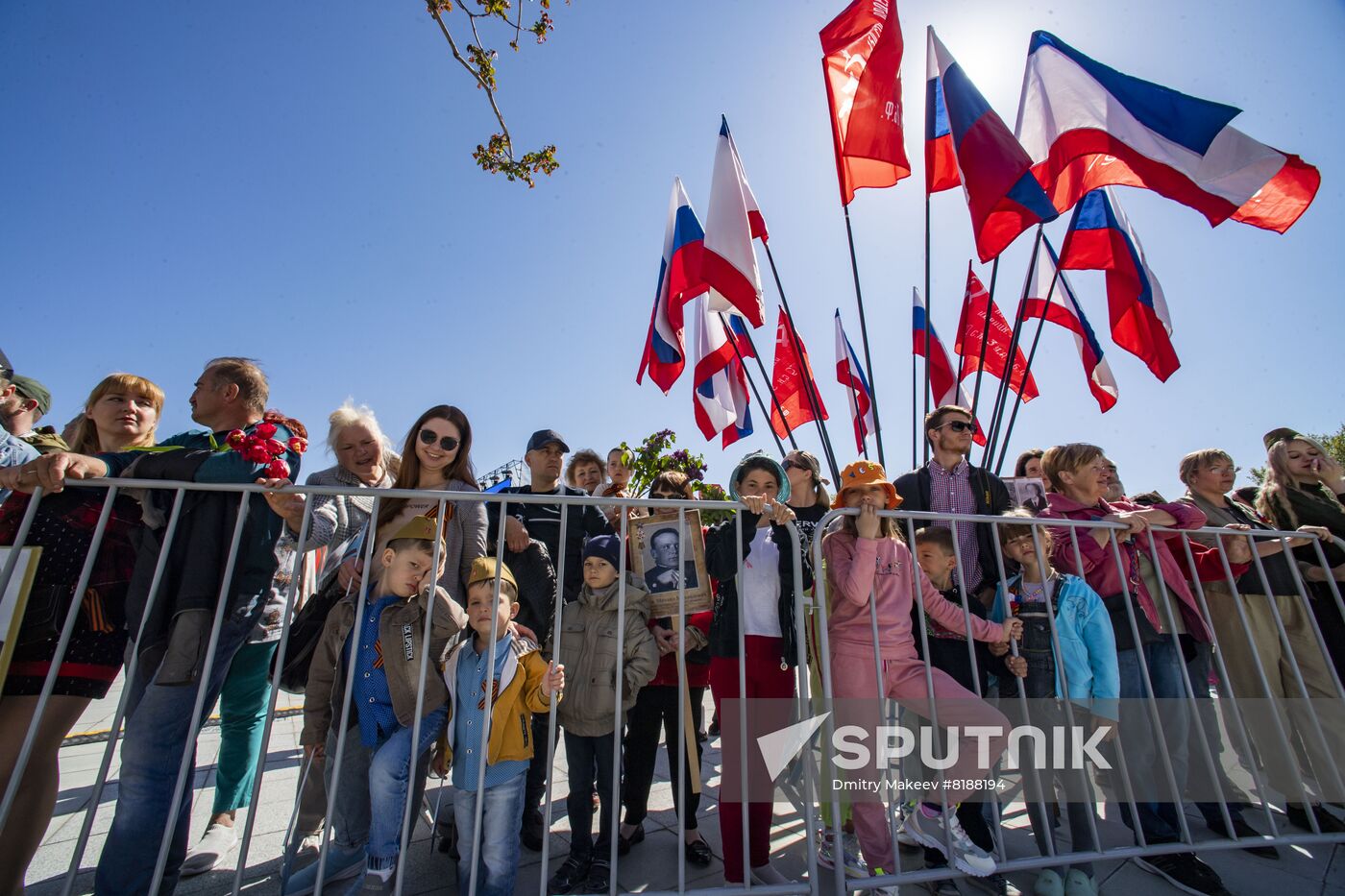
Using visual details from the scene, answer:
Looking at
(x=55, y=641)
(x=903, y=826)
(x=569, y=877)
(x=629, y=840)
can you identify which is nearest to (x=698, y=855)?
(x=629, y=840)

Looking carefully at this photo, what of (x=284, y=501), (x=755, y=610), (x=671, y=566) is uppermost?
(x=284, y=501)

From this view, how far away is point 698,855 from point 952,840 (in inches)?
42.4

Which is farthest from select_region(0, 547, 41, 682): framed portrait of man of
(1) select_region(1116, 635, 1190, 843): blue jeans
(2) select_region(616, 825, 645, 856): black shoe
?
(1) select_region(1116, 635, 1190, 843): blue jeans

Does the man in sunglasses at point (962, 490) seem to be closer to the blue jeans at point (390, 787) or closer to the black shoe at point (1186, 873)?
the black shoe at point (1186, 873)

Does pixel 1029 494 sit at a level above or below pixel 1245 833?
above

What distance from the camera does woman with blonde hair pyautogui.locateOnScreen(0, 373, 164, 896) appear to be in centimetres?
201

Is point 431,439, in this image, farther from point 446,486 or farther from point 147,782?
point 147,782

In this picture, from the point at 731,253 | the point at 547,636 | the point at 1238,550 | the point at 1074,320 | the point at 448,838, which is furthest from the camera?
the point at 1074,320

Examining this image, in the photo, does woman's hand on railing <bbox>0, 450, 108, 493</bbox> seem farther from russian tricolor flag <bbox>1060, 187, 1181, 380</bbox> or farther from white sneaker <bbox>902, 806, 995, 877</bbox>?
russian tricolor flag <bbox>1060, 187, 1181, 380</bbox>

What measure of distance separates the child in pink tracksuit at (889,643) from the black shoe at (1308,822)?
2007 mm

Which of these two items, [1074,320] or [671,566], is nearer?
[671,566]

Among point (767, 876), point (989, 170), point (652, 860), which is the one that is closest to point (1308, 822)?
point (767, 876)

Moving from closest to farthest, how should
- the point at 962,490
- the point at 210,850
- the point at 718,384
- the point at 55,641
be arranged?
the point at 55,641 → the point at 210,850 → the point at 962,490 → the point at 718,384

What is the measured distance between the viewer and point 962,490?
3389 mm
